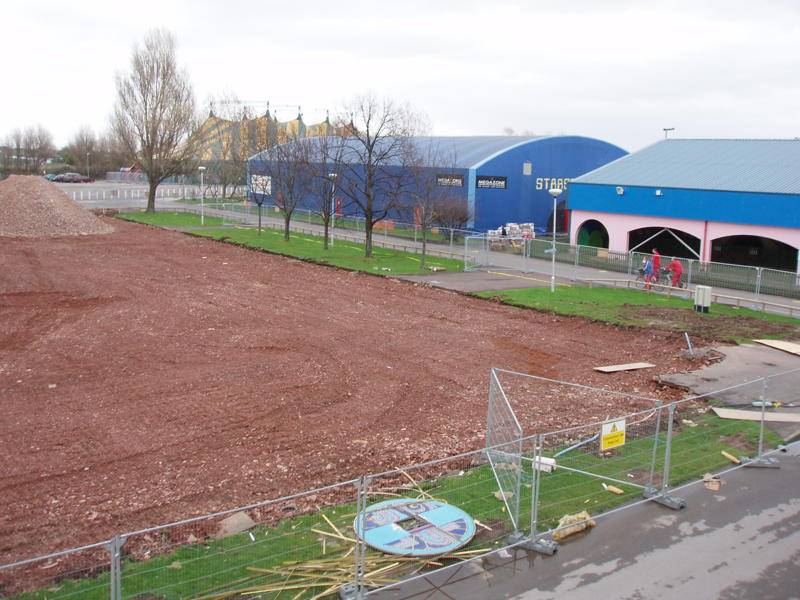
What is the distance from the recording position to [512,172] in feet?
168

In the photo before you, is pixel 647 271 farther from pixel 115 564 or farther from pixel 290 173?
pixel 115 564

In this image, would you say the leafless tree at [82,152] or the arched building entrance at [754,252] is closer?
the arched building entrance at [754,252]

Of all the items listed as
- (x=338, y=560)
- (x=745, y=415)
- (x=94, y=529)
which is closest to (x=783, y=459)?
(x=745, y=415)

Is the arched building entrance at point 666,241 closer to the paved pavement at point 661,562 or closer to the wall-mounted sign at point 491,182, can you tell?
the wall-mounted sign at point 491,182

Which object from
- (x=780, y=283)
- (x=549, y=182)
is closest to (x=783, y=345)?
(x=780, y=283)

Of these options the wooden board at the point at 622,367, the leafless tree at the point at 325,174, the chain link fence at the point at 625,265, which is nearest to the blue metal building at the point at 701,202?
the chain link fence at the point at 625,265

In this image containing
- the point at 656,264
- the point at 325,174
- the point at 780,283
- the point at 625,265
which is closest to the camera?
the point at 780,283

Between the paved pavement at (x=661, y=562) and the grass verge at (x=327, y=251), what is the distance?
2470 cm

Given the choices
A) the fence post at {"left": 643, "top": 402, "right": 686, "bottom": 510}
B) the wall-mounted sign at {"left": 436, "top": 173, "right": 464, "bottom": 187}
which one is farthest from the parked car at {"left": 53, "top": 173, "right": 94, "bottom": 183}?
the fence post at {"left": 643, "top": 402, "right": 686, "bottom": 510}

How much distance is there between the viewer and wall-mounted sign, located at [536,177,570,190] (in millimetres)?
52812

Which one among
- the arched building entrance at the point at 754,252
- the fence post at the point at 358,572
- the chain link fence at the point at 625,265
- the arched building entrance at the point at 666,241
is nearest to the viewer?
the fence post at the point at 358,572

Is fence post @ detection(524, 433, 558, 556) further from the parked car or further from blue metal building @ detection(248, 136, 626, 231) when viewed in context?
the parked car

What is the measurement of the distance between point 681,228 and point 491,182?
14170 mm

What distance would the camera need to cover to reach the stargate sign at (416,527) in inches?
378
